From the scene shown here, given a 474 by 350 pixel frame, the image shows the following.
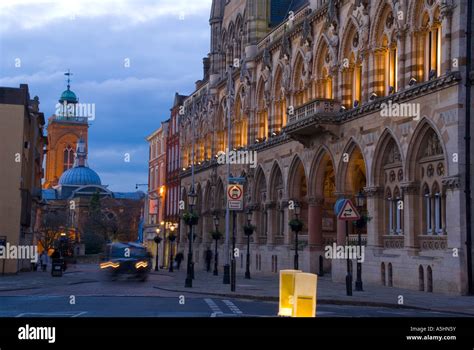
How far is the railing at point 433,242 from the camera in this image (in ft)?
107

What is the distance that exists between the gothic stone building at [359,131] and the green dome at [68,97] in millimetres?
130919

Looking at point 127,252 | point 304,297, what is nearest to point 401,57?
point 127,252

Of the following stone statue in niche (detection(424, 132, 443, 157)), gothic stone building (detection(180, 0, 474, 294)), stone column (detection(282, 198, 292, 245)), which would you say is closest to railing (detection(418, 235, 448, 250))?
gothic stone building (detection(180, 0, 474, 294))

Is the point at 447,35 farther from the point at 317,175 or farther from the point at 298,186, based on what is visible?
the point at 298,186

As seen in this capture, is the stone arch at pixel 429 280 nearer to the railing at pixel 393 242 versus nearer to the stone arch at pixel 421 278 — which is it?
the stone arch at pixel 421 278

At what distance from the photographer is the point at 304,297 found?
14.1 m

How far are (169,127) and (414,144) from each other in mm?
60227

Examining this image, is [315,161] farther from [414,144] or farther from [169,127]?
[169,127]

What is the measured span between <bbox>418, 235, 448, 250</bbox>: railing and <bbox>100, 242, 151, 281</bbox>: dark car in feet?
49.1

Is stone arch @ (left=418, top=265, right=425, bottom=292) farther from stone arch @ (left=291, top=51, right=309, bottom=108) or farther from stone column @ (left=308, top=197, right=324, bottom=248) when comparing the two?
stone arch @ (left=291, top=51, right=309, bottom=108)

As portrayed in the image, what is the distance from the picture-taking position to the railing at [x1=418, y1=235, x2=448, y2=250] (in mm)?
32469
